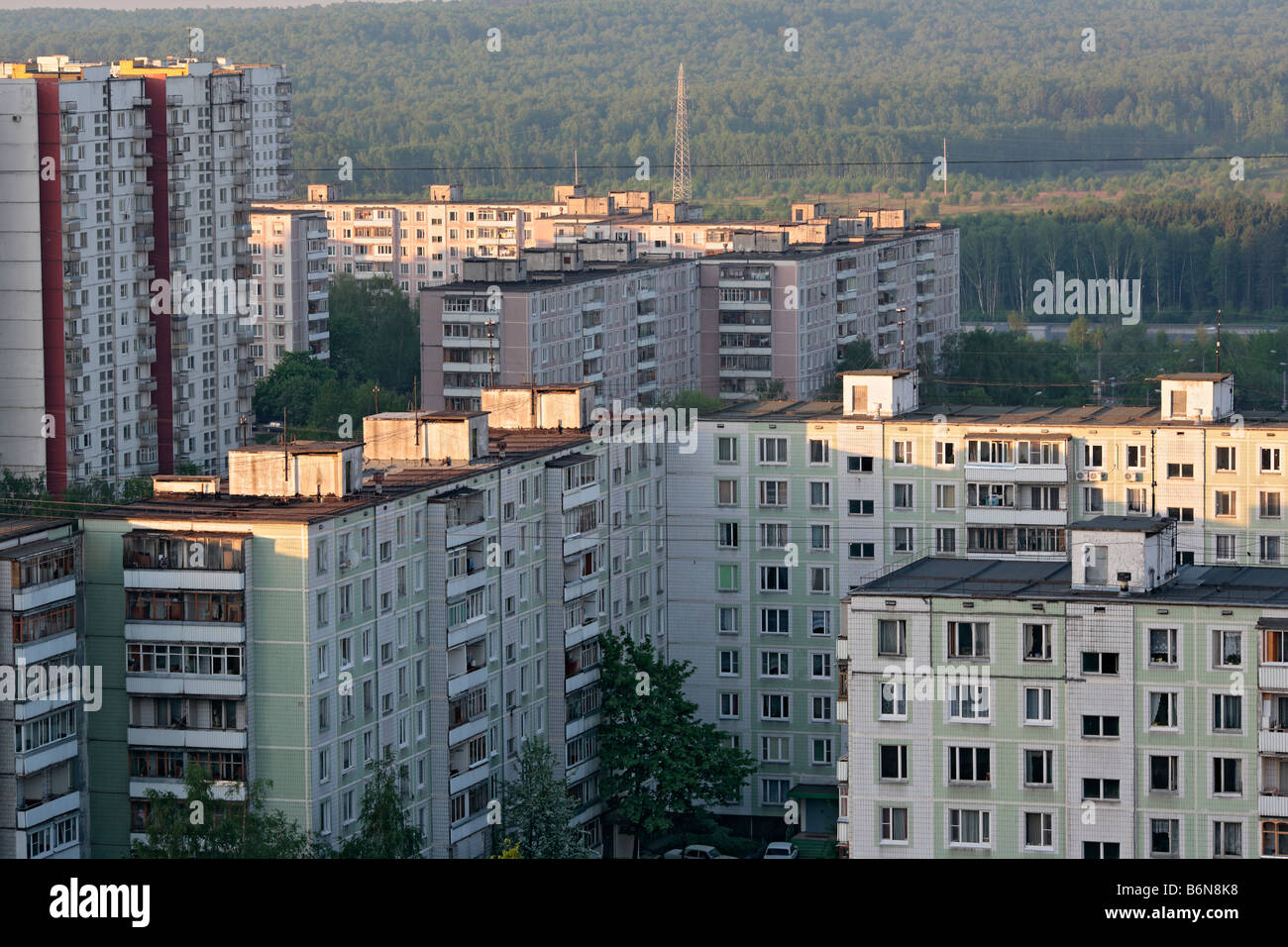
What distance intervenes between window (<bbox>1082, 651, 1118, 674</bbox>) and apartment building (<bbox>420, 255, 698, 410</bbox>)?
45.4 meters

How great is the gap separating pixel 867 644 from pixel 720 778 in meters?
13.6

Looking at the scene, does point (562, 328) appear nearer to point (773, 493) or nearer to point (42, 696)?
point (773, 493)

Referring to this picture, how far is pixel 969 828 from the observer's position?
3459cm

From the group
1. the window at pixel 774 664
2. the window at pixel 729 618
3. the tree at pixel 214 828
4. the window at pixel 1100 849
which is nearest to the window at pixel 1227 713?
the window at pixel 1100 849

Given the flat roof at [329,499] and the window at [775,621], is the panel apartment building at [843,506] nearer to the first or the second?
the window at [775,621]

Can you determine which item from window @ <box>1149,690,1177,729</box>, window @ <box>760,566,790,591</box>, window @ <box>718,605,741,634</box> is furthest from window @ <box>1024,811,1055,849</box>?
window @ <box>718,605,741,634</box>

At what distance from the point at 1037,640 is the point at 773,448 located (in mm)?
19479

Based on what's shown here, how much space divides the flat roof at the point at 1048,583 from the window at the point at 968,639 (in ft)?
1.44

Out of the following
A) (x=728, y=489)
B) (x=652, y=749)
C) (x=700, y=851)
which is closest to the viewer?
(x=652, y=749)

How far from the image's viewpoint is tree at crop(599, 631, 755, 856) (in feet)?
155

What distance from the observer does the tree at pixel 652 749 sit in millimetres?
47125

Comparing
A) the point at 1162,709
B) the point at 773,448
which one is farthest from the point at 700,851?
the point at 1162,709

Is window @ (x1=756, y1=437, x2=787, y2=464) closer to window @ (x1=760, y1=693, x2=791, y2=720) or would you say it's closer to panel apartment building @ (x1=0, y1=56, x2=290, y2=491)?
window @ (x1=760, y1=693, x2=791, y2=720)

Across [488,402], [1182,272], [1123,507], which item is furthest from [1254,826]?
[1182,272]
